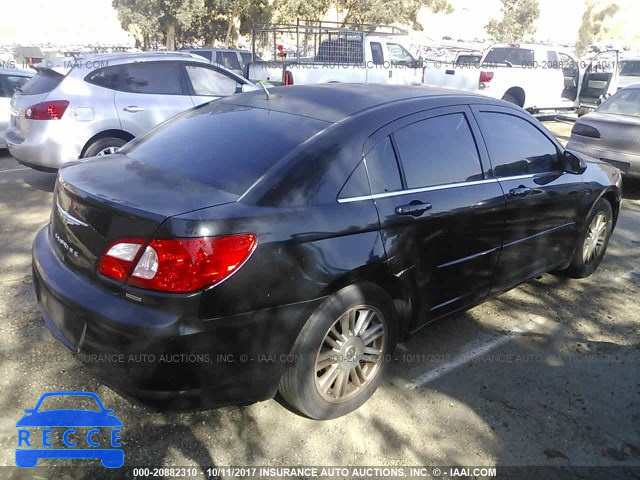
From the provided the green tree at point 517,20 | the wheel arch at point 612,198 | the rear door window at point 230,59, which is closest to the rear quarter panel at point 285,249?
the wheel arch at point 612,198

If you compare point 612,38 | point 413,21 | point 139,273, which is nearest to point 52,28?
point 413,21

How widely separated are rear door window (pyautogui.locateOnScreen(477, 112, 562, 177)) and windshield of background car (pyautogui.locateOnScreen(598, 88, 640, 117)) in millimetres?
4697

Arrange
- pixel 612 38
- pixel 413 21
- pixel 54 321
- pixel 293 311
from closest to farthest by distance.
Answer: pixel 293 311
pixel 54 321
pixel 413 21
pixel 612 38

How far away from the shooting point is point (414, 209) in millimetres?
3070

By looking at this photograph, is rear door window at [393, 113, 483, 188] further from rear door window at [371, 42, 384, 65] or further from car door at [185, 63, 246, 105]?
rear door window at [371, 42, 384, 65]

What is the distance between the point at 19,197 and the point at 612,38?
71.9 metres

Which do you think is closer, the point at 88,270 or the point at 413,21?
the point at 88,270

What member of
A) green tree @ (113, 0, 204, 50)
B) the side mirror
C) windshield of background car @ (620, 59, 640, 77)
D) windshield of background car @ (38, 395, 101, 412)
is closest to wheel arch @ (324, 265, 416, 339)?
windshield of background car @ (38, 395, 101, 412)

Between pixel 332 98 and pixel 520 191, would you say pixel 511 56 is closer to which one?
pixel 520 191

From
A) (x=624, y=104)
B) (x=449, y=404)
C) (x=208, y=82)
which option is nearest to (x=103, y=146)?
(x=208, y=82)

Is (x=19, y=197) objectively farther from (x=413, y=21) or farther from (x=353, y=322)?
(x=413, y=21)

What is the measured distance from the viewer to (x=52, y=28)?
265 feet

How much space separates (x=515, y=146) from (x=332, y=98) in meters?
1.39

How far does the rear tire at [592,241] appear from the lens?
15.3 feet
